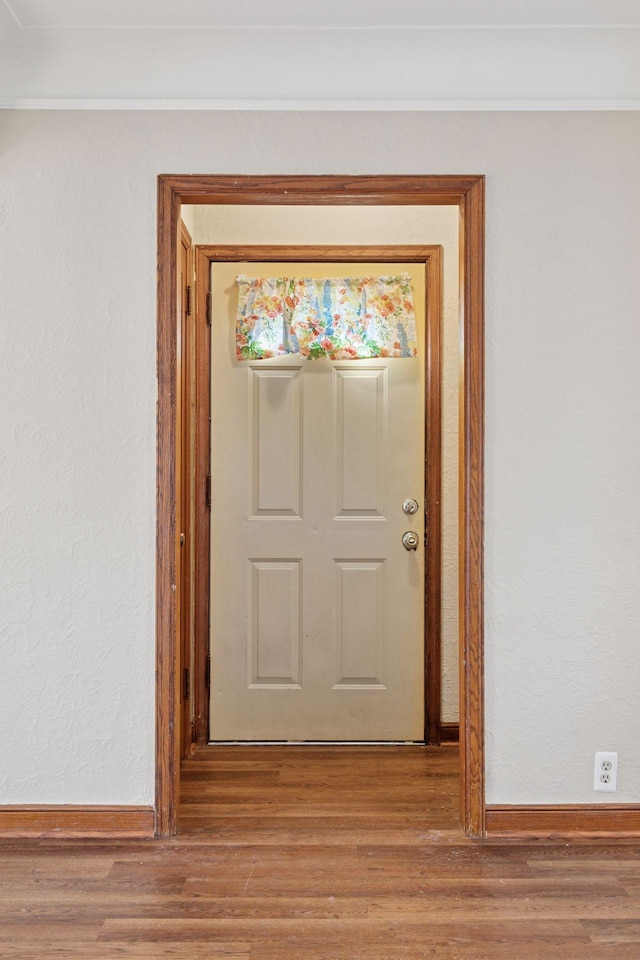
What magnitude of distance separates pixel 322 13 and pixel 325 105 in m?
0.25

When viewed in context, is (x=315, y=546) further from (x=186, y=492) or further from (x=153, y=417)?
(x=153, y=417)

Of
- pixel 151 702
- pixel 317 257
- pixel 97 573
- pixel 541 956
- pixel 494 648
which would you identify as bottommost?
pixel 541 956

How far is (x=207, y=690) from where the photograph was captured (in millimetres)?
3285

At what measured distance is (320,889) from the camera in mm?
2156

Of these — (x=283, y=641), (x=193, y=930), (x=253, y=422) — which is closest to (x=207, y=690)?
(x=283, y=641)

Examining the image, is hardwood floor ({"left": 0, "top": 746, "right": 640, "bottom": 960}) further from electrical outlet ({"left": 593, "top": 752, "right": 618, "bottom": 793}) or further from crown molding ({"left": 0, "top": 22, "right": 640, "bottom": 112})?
crown molding ({"left": 0, "top": 22, "right": 640, "bottom": 112})

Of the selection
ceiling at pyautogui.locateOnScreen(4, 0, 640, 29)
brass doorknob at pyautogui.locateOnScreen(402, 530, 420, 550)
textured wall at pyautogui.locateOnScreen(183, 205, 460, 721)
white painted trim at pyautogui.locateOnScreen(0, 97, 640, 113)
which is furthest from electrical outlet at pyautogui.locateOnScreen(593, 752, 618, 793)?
ceiling at pyautogui.locateOnScreen(4, 0, 640, 29)

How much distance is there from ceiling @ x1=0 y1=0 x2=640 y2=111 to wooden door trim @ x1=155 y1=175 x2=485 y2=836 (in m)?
0.24

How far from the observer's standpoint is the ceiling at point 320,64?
2.34 meters

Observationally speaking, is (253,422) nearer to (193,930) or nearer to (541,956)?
(193,930)

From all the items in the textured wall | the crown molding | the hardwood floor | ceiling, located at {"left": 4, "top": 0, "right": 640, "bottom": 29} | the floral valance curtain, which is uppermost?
ceiling, located at {"left": 4, "top": 0, "right": 640, "bottom": 29}

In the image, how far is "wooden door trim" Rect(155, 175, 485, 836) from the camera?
8.00 ft

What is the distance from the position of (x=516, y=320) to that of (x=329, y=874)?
175 centimetres

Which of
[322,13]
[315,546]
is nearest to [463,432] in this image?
[315,546]
